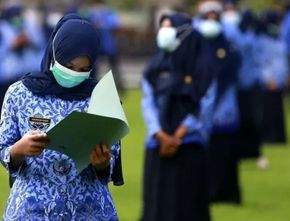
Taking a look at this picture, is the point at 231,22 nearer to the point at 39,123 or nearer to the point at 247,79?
the point at 247,79

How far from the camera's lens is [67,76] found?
5141 millimetres

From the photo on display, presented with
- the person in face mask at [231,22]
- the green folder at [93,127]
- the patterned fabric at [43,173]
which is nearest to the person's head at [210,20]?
the person in face mask at [231,22]

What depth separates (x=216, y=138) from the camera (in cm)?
1140

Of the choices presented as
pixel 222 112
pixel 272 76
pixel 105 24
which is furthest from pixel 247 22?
pixel 105 24

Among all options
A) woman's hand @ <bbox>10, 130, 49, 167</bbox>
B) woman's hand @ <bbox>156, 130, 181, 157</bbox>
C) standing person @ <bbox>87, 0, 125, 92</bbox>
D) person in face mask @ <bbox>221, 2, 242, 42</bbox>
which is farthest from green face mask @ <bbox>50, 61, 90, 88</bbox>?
standing person @ <bbox>87, 0, 125, 92</bbox>

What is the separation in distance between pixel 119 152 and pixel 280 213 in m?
5.54

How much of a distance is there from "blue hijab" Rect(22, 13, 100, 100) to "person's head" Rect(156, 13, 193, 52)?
294cm

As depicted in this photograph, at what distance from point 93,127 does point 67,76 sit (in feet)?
0.89

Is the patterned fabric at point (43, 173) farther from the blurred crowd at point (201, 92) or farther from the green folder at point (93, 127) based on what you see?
the blurred crowd at point (201, 92)

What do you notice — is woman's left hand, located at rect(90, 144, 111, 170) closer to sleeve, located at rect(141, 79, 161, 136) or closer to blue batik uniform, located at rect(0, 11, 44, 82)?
sleeve, located at rect(141, 79, 161, 136)

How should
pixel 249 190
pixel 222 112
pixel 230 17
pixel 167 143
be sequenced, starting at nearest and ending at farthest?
pixel 167 143 → pixel 222 112 → pixel 249 190 → pixel 230 17

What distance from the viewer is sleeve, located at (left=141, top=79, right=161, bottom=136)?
827 centimetres

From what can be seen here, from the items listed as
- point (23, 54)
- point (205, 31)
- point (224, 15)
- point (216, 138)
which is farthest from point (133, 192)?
point (23, 54)

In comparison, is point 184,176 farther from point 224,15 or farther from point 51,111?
point 224,15
